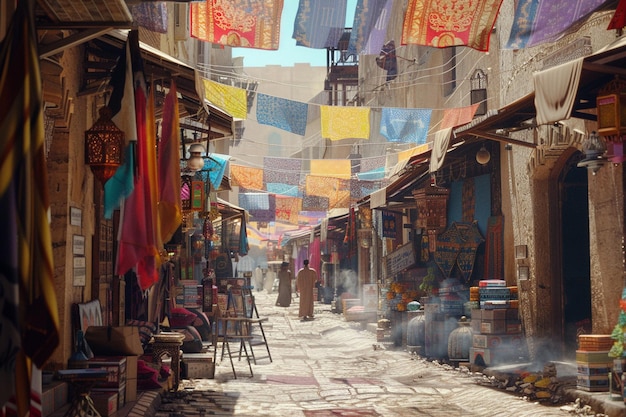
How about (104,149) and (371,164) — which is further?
(371,164)

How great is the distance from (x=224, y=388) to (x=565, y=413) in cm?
462

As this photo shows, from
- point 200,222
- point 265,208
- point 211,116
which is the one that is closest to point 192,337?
point 211,116

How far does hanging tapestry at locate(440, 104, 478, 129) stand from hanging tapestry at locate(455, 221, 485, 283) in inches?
111

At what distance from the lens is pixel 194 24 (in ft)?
42.4

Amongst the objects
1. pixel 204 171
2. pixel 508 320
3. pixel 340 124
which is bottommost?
pixel 508 320

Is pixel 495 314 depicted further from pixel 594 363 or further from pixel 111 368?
pixel 111 368

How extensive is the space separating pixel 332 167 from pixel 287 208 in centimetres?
613

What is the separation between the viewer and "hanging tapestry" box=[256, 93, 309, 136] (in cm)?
2073

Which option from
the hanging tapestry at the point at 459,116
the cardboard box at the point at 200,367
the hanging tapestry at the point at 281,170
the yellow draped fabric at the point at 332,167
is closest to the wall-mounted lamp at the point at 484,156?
the hanging tapestry at the point at 459,116

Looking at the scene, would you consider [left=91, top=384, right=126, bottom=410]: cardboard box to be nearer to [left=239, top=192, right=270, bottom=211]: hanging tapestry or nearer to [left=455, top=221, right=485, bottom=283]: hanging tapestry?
[left=455, top=221, right=485, bottom=283]: hanging tapestry

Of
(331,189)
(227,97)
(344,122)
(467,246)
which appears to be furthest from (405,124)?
(331,189)

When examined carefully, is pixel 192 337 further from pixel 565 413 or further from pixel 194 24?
pixel 565 413

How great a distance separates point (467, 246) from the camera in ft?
53.2

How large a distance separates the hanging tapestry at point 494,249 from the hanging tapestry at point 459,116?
3240 millimetres
